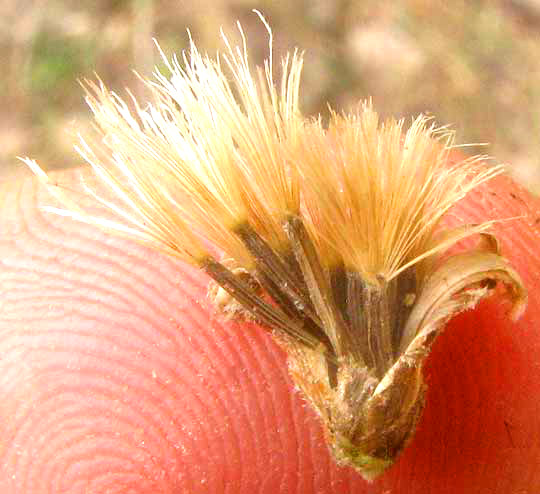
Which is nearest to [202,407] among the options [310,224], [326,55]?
[310,224]

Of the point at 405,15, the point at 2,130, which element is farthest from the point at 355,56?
the point at 2,130

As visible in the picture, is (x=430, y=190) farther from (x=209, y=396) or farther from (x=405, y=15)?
(x=405, y=15)

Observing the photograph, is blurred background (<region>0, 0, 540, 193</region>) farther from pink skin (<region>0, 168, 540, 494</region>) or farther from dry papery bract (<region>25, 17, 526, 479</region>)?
dry papery bract (<region>25, 17, 526, 479</region>)

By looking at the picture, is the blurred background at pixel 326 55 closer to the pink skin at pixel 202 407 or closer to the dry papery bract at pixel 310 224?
the pink skin at pixel 202 407

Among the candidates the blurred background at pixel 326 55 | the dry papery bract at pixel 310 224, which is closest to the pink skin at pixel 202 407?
the dry papery bract at pixel 310 224

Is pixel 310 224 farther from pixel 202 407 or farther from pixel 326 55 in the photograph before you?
pixel 326 55
